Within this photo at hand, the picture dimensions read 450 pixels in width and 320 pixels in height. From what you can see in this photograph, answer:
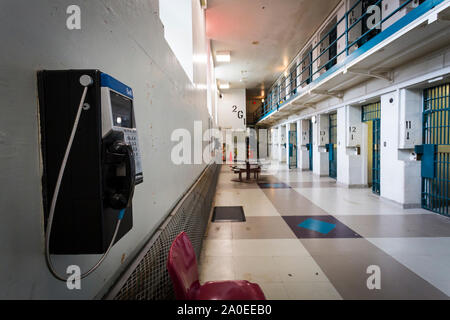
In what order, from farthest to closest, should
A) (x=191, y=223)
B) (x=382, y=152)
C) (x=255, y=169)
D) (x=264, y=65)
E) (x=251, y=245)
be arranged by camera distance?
(x=264, y=65)
(x=255, y=169)
(x=382, y=152)
(x=251, y=245)
(x=191, y=223)

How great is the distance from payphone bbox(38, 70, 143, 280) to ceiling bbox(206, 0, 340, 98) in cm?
732

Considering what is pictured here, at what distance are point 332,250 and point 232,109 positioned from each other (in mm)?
14778

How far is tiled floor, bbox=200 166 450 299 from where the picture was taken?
2211 millimetres

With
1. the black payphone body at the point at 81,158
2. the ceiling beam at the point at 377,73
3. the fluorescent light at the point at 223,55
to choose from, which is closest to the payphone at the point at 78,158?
the black payphone body at the point at 81,158

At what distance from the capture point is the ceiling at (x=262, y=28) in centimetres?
686

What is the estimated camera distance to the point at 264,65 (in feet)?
41.0

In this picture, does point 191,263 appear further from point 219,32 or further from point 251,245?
point 219,32

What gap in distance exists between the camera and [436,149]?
4.35 metres

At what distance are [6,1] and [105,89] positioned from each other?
12.4 inches

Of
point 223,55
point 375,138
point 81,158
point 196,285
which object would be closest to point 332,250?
point 196,285

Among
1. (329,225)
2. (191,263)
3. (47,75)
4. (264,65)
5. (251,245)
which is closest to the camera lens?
(47,75)

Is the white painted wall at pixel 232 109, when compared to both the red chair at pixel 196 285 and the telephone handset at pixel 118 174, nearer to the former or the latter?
the red chair at pixel 196 285

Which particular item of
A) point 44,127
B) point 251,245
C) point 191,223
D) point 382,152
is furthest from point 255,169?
point 44,127

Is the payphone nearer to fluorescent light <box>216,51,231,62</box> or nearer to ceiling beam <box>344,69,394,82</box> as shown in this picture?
ceiling beam <box>344,69,394,82</box>
